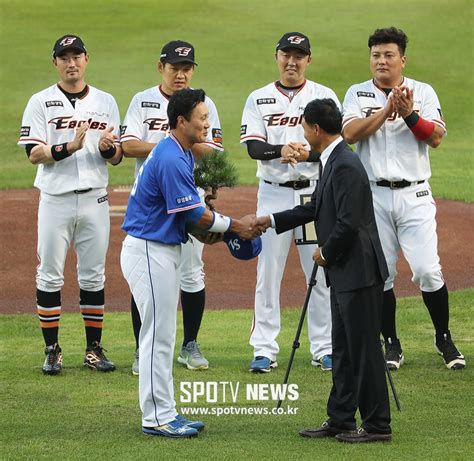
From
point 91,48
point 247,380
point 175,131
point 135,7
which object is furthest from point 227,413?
point 135,7

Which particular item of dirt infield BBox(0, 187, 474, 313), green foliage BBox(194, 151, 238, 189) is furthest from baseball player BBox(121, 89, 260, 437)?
dirt infield BBox(0, 187, 474, 313)

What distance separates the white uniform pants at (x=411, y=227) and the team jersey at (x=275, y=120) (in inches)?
23.8

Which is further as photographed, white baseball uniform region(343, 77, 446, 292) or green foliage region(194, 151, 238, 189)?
white baseball uniform region(343, 77, 446, 292)

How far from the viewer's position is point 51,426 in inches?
289

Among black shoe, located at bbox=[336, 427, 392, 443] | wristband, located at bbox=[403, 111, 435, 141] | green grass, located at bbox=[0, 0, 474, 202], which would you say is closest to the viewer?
black shoe, located at bbox=[336, 427, 392, 443]

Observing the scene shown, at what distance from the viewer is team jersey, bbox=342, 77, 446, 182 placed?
8773 mm

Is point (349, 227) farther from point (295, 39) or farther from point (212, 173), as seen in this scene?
point (295, 39)

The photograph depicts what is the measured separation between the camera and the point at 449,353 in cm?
893

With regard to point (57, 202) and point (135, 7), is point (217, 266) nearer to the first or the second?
point (57, 202)

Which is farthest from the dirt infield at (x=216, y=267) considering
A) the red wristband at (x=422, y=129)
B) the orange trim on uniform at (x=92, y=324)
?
the red wristband at (x=422, y=129)

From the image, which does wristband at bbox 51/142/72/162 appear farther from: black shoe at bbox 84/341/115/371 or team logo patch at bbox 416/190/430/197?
team logo patch at bbox 416/190/430/197

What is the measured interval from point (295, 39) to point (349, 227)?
2734 mm

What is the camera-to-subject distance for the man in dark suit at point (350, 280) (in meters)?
6.74

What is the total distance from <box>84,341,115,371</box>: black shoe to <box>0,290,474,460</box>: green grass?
0.08 metres
